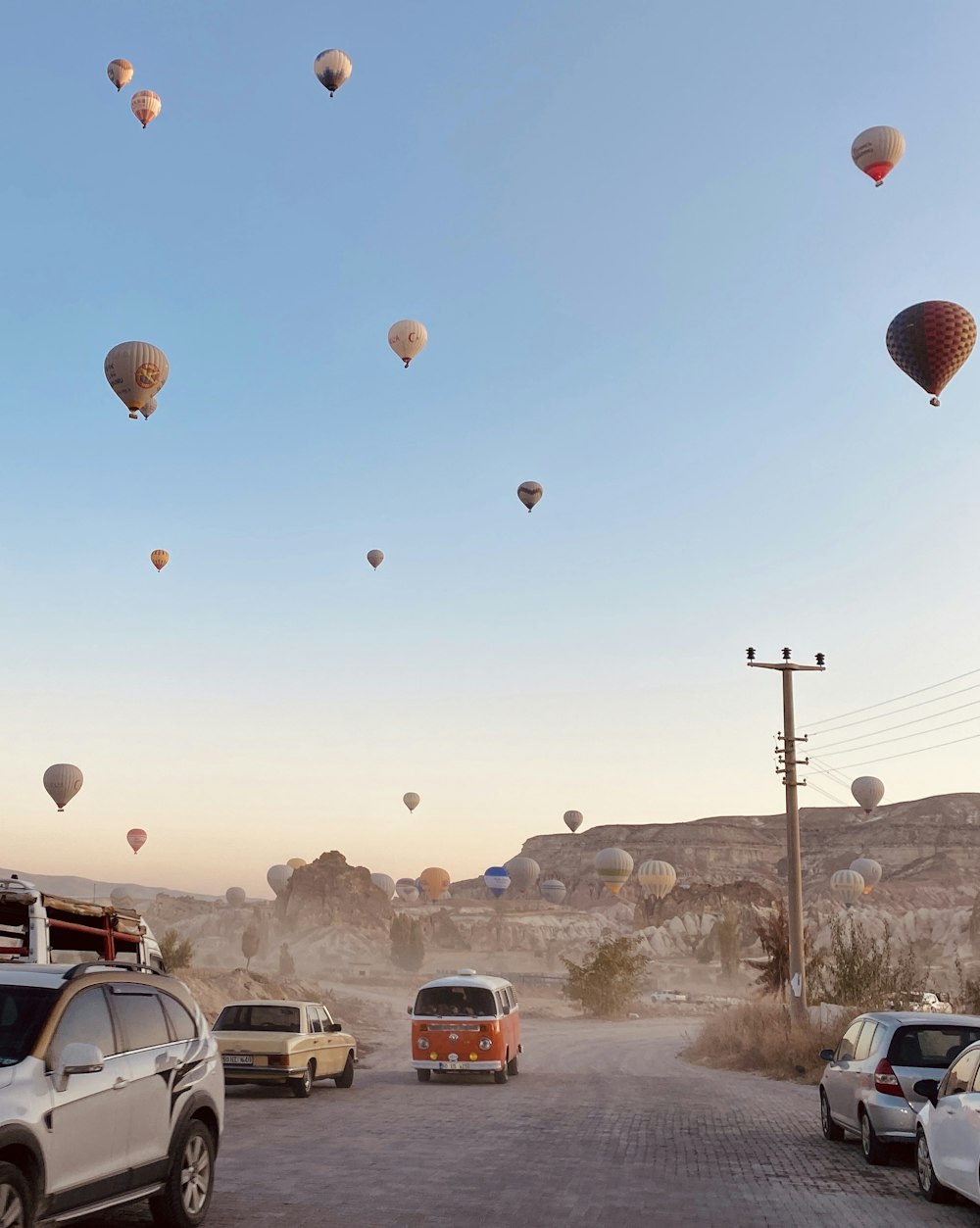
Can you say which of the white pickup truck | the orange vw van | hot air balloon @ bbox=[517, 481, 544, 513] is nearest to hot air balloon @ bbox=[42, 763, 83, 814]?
hot air balloon @ bbox=[517, 481, 544, 513]

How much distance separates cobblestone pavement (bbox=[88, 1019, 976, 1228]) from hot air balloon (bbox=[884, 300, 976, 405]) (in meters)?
19.1

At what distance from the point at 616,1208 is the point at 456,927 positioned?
163475 mm

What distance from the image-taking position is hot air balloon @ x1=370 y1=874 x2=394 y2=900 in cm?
19225

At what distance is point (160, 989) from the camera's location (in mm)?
10000

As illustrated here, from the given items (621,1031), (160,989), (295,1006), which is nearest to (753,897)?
(621,1031)

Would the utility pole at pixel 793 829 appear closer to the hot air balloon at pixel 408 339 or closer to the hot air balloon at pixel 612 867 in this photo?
the hot air balloon at pixel 408 339

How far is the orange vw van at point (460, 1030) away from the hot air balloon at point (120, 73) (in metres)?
40.5

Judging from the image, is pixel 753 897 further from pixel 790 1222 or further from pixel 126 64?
pixel 790 1222

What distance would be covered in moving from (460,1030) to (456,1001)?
69cm

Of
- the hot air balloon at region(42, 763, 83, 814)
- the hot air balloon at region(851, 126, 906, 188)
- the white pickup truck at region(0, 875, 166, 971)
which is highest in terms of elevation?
the hot air balloon at region(851, 126, 906, 188)

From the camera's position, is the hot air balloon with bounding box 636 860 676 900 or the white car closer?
the white car

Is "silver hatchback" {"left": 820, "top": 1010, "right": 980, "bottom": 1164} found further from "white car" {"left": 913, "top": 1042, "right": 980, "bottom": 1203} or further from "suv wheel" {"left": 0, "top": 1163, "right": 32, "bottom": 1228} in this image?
"suv wheel" {"left": 0, "top": 1163, "right": 32, "bottom": 1228}

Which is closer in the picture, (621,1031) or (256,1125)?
(256,1125)

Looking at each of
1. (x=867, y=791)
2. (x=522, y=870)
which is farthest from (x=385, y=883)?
(x=867, y=791)
